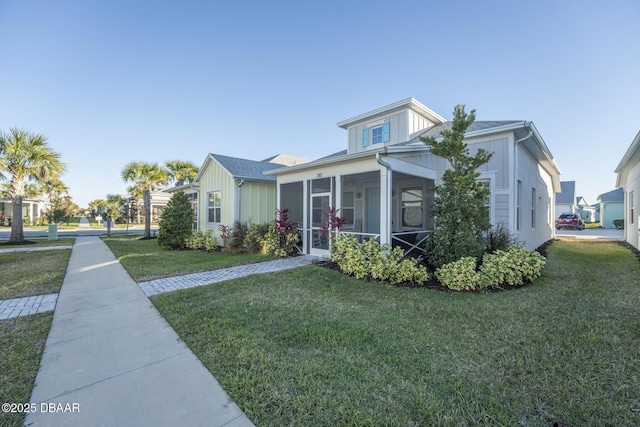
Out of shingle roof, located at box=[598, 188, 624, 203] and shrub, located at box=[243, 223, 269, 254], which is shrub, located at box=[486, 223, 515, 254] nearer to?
shrub, located at box=[243, 223, 269, 254]

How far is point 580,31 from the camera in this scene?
8539 millimetres

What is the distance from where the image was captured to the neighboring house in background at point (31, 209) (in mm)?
29719

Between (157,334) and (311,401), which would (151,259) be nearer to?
(157,334)

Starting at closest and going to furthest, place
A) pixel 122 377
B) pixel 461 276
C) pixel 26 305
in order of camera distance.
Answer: pixel 122 377, pixel 26 305, pixel 461 276

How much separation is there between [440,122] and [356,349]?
456 inches

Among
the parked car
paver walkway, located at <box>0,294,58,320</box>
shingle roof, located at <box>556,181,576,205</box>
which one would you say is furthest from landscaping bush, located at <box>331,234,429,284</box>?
shingle roof, located at <box>556,181,576,205</box>

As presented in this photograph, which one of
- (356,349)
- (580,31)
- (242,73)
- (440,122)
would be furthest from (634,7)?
(242,73)

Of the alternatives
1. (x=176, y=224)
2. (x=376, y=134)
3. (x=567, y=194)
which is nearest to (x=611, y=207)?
(x=567, y=194)

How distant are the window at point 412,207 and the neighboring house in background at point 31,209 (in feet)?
128

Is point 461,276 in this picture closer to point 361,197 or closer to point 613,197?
point 361,197

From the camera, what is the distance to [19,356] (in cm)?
299

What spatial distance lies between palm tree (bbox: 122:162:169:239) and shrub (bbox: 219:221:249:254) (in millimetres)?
8970

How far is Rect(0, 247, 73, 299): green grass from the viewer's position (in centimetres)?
554

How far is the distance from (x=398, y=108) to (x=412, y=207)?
3.87m
